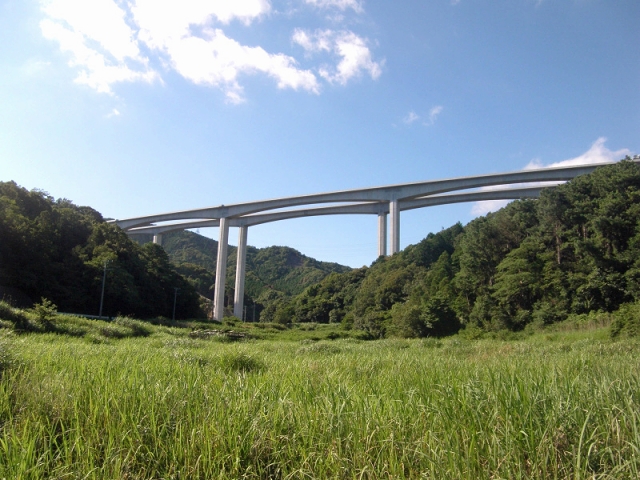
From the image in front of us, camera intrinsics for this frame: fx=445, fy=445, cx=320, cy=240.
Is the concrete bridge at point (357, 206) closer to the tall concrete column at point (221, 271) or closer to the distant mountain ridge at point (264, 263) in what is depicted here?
the tall concrete column at point (221, 271)

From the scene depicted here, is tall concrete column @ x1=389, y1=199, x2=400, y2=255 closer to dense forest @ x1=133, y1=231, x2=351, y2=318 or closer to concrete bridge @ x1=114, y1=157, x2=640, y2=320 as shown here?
concrete bridge @ x1=114, y1=157, x2=640, y2=320

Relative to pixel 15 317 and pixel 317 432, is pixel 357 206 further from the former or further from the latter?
pixel 317 432

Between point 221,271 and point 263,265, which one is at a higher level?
point 263,265

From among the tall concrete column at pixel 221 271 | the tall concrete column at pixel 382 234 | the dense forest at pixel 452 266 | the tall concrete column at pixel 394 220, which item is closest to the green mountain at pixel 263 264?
the tall concrete column at pixel 221 271

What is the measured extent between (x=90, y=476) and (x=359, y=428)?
165 centimetres

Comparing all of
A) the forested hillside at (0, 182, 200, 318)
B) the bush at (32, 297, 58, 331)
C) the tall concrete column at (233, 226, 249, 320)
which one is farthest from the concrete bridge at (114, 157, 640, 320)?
the bush at (32, 297, 58, 331)

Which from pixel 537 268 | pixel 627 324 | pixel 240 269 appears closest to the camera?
pixel 627 324

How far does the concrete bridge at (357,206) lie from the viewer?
4578 cm

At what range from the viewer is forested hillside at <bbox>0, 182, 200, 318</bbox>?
34.5 metres

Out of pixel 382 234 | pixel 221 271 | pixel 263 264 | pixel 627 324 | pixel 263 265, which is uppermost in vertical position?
pixel 263 264

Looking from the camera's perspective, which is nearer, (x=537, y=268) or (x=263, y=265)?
(x=537, y=268)

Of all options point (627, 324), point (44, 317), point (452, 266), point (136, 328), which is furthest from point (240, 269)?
point (627, 324)

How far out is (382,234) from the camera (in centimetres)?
6078

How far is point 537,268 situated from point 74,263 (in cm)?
4048
